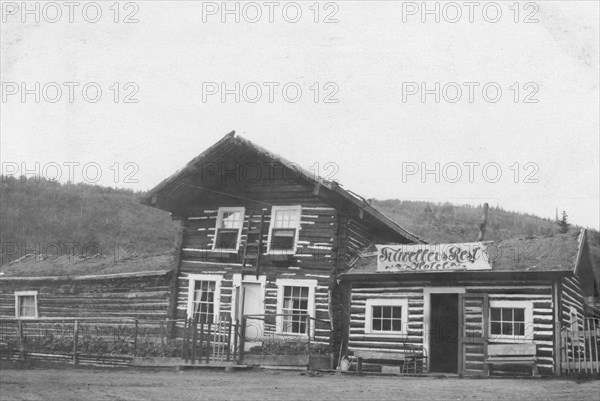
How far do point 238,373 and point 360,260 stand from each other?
6.62 meters

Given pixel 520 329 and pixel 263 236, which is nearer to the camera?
pixel 520 329

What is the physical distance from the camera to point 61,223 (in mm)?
66125

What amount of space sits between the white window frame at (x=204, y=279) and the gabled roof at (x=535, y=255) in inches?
185

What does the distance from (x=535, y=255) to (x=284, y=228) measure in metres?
8.11

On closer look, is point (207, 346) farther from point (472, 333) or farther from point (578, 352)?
point (578, 352)

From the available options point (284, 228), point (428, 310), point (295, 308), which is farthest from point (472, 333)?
point (284, 228)

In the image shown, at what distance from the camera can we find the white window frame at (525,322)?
2053 cm

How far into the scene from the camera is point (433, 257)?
21859 mm

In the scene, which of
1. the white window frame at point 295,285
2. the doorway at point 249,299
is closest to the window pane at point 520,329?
the white window frame at point 295,285

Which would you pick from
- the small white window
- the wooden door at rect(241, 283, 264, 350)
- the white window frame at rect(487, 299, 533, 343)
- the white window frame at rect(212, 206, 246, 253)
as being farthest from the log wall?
the small white window

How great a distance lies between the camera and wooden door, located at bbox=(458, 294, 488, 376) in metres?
21.1

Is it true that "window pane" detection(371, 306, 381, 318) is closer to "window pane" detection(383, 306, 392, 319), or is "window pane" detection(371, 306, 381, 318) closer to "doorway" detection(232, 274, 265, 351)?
"window pane" detection(383, 306, 392, 319)

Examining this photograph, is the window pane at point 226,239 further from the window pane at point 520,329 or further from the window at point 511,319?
the window pane at point 520,329

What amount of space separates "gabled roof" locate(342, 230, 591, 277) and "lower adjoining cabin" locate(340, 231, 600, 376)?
3 cm
